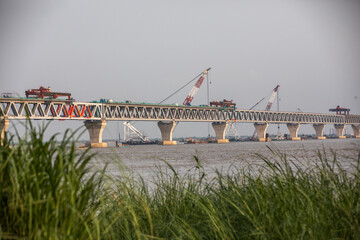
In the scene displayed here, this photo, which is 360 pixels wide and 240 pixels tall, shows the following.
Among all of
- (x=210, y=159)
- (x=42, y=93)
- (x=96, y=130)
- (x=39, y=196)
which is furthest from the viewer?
(x=96, y=130)

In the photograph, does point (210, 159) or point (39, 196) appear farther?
point (210, 159)

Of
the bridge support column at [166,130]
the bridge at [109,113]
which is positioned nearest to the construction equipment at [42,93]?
the bridge at [109,113]

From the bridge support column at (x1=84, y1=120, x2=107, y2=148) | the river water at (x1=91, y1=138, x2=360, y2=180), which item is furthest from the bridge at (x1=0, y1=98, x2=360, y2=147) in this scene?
the river water at (x1=91, y1=138, x2=360, y2=180)

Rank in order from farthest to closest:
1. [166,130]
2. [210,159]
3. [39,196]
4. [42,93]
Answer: [166,130]
[42,93]
[210,159]
[39,196]

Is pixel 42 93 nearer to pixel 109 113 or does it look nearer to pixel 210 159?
pixel 109 113

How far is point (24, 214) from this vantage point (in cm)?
493

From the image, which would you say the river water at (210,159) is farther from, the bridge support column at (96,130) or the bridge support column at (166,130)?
the bridge support column at (166,130)

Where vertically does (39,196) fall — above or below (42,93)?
below

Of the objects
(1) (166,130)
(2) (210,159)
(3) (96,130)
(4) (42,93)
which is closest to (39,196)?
(2) (210,159)

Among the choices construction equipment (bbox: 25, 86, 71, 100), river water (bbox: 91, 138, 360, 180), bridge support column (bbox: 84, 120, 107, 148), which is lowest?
river water (bbox: 91, 138, 360, 180)

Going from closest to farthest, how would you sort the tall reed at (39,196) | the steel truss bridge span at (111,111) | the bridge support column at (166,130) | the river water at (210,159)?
the tall reed at (39,196), the river water at (210,159), the steel truss bridge span at (111,111), the bridge support column at (166,130)

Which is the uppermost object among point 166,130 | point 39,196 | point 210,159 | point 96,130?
point 166,130

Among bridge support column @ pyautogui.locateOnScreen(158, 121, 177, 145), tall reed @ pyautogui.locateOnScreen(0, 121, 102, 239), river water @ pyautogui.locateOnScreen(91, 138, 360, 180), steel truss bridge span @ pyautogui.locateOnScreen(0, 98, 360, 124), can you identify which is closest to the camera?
tall reed @ pyautogui.locateOnScreen(0, 121, 102, 239)

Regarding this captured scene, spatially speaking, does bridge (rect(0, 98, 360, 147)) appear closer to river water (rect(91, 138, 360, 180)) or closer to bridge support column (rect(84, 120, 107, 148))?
bridge support column (rect(84, 120, 107, 148))
